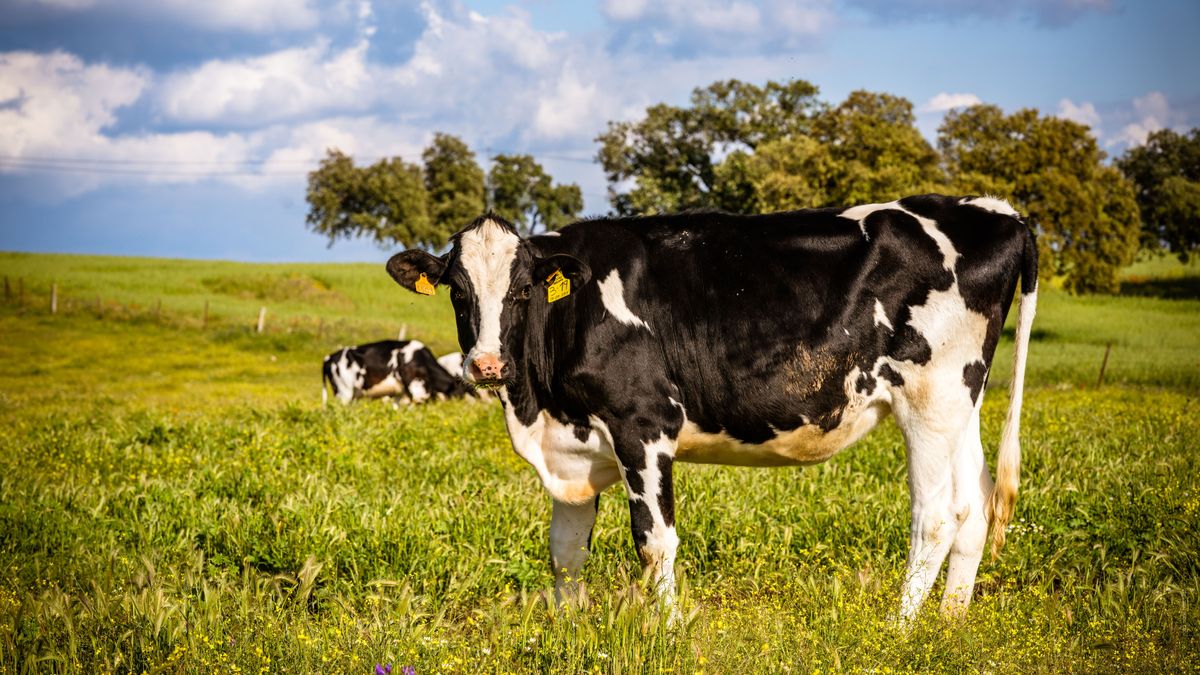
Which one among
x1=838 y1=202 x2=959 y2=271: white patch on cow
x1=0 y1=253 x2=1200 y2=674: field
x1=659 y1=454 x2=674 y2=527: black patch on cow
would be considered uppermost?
x1=838 y1=202 x2=959 y2=271: white patch on cow

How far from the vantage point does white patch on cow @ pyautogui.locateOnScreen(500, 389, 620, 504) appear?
6.14 metres

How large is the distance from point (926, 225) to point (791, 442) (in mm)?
1670

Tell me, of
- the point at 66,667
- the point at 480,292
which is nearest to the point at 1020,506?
the point at 480,292

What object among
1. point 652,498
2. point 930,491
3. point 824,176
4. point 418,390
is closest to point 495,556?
point 652,498

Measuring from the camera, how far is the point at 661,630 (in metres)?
4.88

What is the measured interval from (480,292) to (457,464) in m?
4.72

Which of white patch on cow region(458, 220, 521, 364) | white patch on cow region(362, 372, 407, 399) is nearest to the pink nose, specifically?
white patch on cow region(458, 220, 521, 364)

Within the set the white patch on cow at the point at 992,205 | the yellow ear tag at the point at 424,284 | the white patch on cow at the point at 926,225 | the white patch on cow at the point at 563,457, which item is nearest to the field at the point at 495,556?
the white patch on cow at the point at 563,457

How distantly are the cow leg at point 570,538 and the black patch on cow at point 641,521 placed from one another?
51cm

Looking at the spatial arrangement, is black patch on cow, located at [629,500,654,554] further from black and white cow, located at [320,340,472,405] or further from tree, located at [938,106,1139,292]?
tree, located at [938,106,1139,292]

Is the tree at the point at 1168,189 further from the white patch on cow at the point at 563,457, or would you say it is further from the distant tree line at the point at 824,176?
the white patch on cow at the point at 563,457

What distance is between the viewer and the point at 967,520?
20.1ft

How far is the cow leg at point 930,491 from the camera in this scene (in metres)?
5.97

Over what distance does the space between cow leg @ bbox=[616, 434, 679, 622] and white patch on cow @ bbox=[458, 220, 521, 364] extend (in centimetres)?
107
